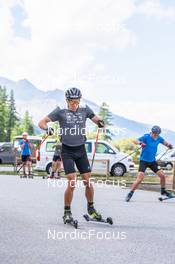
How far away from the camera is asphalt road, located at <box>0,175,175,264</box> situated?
6.56 metres

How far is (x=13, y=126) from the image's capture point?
5064 inches

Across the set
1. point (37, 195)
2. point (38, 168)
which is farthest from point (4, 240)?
point (38, 168)

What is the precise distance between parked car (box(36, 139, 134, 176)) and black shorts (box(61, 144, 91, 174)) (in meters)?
18.6

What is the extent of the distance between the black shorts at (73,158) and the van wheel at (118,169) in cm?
1928

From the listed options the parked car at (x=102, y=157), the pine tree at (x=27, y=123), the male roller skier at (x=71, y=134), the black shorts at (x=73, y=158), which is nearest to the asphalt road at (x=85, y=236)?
the male roller skier at (x=71, y=134)

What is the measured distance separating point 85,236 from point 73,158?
1.69m

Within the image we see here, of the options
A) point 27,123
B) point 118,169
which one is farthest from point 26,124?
point 118,169

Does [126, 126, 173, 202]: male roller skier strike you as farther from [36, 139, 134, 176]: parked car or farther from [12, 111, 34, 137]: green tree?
[12, 111, 34, 137]: green tree

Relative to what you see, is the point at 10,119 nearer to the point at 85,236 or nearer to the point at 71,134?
the point at 71,134

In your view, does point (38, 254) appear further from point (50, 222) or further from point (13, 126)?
point (13, 126)

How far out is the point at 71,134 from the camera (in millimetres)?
9359

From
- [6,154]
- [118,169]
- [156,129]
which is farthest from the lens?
[6,154]

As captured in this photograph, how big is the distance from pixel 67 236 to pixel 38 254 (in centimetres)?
144

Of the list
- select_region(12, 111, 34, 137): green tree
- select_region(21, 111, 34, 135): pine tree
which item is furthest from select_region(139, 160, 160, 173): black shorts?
select_region(21, 111, 34, 135): pine tree
